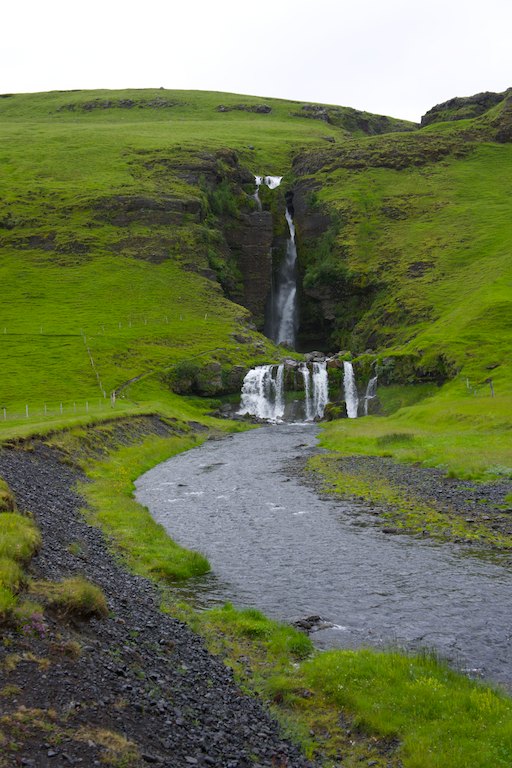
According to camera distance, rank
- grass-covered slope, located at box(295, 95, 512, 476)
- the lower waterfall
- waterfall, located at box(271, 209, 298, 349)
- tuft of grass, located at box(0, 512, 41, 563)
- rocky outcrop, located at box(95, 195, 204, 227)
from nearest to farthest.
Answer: tuft of grass, located at box(0, 512, 41, 563), grass-covered slope, located at box(295, 95, 512, 476), the lower waterfall, waterfall, located at box(271, 209, 298, 349), rocky outcrop, located at box(95, 195, 204, 227)

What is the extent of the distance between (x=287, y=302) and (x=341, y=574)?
148 m

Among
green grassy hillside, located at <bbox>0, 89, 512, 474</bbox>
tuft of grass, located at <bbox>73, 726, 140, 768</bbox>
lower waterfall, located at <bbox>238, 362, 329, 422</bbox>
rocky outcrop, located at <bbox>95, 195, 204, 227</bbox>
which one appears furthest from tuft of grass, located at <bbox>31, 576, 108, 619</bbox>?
rocky outcrop, located at <bbox>95, 195, 204, 227</bbox>

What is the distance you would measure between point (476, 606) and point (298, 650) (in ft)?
23.4

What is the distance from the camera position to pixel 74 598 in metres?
16.4

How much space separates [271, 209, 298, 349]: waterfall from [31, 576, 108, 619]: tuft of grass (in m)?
136

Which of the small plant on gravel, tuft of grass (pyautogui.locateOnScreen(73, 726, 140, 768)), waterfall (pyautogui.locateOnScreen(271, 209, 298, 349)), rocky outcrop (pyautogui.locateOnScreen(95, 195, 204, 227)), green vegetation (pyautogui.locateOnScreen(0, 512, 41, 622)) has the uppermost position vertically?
rocky outcrop (pyautogui.locateOnScreen(95, 195, 204, 227))

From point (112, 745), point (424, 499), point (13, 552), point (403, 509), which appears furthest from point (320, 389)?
point (112, 745)

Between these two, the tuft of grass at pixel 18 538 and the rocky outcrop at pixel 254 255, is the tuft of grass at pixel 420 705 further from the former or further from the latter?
the rocky outcrop at pixel 254 255

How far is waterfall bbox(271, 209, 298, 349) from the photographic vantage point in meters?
162

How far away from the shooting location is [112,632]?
16.3 m

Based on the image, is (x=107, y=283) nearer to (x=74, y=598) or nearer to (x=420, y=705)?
(x=74, y=598)

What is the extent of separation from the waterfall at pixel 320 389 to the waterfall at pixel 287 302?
41796 millimetres

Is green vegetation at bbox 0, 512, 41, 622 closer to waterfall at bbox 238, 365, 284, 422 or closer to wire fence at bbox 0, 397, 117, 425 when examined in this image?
wire fence at bbox 0, 397, 117, 425

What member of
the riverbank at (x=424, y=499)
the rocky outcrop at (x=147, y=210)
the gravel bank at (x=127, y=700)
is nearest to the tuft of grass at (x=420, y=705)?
the gravel bank at (x=127, y=700)
